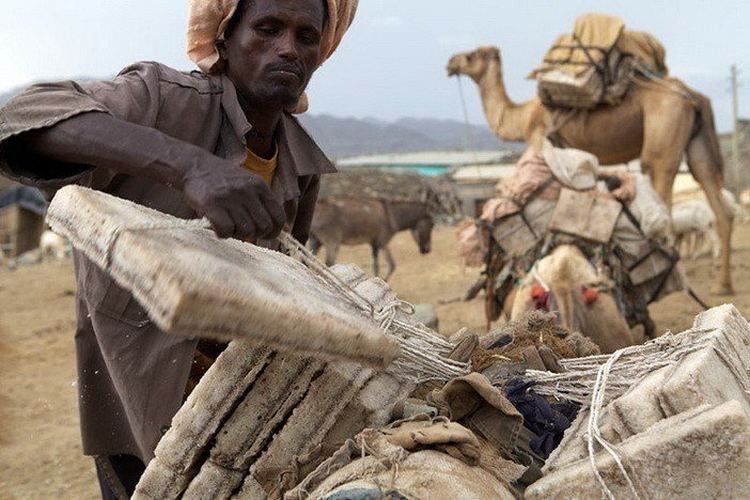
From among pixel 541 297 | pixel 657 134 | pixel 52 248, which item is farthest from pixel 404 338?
pixel 52 248

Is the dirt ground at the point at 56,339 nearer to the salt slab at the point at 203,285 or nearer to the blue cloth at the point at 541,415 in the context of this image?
the blue cloth at the point at 541,415

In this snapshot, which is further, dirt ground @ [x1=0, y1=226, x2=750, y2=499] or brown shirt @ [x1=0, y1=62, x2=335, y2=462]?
dirt ground @ [x1=0, y1=226, x2=750, y2=499]

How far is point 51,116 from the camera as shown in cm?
166

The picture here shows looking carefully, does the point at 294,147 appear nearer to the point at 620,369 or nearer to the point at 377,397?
the point at 377,397

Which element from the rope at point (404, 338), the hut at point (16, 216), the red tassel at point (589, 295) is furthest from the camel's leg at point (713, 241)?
the hut at point (16, 216)

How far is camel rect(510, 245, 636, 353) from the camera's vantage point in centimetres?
554

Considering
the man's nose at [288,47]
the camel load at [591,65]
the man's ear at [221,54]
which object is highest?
the man's nose at [288,47]

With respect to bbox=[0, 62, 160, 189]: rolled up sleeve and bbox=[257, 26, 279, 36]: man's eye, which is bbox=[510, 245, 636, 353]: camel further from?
bbox=[0, 62, 160, 189]: rolled up sleeve

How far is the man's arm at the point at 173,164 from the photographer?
1.43 metres

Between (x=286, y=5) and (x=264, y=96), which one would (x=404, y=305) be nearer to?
(x=264, y=96)

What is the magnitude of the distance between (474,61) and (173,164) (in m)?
11.1

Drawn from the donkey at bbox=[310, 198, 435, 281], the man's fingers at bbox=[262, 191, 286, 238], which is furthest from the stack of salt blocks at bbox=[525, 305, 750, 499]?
the donkey at bbox=[310, 198, 435, 281]

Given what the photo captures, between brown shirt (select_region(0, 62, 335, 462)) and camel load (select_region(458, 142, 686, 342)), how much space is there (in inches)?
151

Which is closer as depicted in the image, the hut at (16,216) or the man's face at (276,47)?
the man's face at (276,47)
